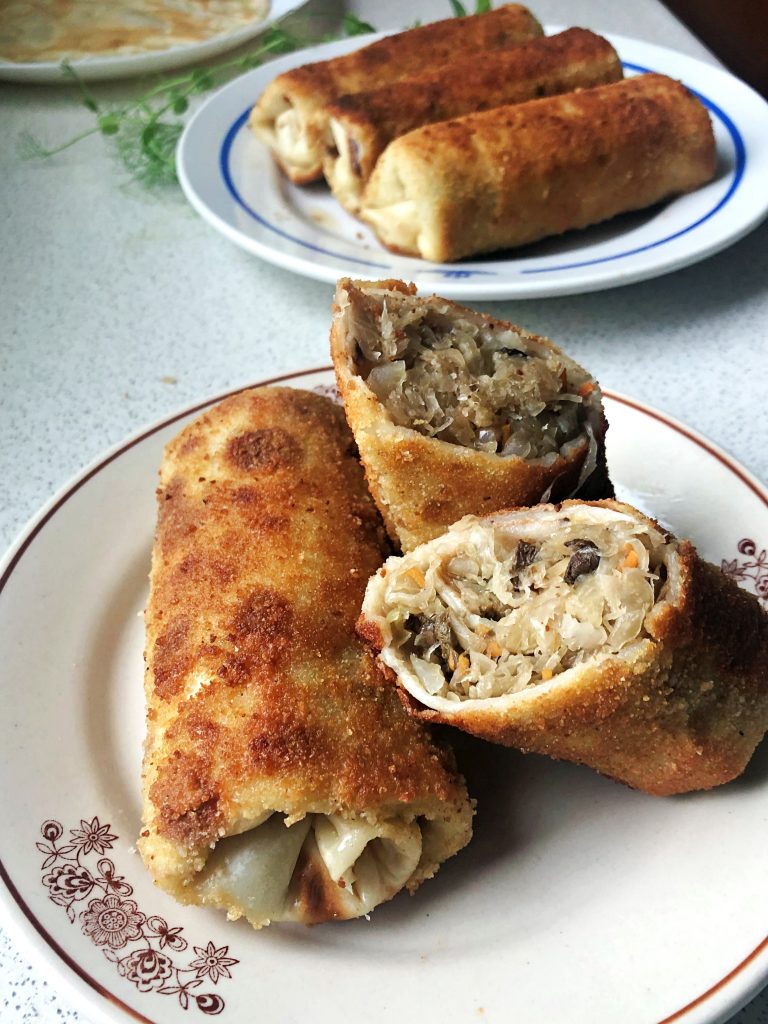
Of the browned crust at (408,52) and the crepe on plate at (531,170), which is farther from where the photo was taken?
the browned crust at (408,52)

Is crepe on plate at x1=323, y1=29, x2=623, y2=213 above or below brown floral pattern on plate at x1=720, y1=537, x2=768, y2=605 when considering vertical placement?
above

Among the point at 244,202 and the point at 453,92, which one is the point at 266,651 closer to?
the point at 244,202

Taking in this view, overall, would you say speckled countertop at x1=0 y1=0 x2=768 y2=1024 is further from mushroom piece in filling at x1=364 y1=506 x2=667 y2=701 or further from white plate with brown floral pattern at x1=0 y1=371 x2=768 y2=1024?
mushroom piece in filling at x1=364 y1=506 x2=667 y2=701

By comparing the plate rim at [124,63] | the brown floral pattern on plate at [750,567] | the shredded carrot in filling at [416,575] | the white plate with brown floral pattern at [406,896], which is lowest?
the white plate with brown floral pattern at [406,896]

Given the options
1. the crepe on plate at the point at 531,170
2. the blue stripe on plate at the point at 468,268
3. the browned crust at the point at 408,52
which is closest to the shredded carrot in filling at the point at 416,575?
the blue stripe on plate at the point at 468,268

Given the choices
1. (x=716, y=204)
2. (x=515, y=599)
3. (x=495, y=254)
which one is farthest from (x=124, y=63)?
(x=515, y=599)

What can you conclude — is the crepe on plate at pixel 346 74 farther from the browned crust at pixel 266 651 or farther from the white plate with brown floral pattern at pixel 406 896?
the white plate with brown floral pattern at pixel 406 896

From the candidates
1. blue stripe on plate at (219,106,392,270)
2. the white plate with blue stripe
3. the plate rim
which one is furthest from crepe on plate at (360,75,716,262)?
the plate rim
